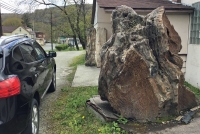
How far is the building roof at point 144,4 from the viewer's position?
798 cm

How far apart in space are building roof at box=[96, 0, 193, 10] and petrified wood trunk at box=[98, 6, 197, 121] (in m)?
3.84

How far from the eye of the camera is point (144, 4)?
8461 millimetres

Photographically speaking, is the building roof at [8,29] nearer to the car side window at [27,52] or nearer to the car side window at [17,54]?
the car side window at [27,52]

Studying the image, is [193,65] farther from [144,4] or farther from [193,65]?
[144,4]

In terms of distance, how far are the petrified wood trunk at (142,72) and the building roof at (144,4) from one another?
3.84 meters

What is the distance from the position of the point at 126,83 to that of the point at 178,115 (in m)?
1.30

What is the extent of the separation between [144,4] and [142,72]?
542 cm

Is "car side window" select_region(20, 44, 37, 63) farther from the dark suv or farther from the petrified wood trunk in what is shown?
the petrified wood trunk

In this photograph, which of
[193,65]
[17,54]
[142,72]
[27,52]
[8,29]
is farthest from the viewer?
[8,29]

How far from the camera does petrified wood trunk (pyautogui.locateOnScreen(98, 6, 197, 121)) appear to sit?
3818 mm

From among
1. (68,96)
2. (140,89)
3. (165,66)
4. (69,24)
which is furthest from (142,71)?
(69,24)

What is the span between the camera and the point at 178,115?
4.20 m

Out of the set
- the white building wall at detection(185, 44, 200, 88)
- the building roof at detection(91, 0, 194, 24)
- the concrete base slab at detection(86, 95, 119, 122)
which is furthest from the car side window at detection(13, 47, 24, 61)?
the white building wall at detection(185, 44, 200, 88)

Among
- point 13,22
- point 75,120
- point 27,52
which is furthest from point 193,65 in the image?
point 13,22
